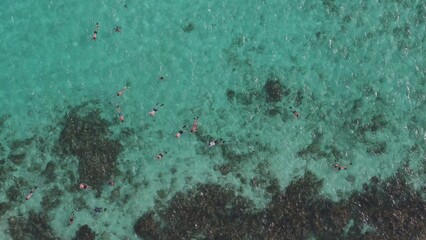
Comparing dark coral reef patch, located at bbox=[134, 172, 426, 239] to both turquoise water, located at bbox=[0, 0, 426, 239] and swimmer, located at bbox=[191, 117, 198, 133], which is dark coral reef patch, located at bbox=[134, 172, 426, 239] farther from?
swimmer, located at bbox=[191, 117, 198, 133]

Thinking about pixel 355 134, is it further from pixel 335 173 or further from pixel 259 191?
pixel 259 191

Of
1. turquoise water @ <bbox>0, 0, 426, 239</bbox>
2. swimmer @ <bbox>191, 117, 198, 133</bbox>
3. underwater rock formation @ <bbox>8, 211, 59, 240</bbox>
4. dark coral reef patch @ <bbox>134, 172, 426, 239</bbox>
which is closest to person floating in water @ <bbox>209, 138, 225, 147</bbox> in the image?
turquoise water @ <bbox>0, 0, 426, 239</bbox>

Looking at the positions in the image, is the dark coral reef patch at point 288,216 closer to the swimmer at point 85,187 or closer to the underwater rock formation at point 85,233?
the underwater rock formation at point 85,233

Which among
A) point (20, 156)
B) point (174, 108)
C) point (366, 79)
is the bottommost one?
point (20, 156)

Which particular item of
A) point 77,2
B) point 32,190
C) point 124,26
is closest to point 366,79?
point 124,26

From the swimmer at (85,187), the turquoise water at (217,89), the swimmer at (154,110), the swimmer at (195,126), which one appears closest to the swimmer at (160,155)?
the turquoise water at (217,89)

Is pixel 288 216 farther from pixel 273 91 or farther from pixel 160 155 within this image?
pixel 160 155

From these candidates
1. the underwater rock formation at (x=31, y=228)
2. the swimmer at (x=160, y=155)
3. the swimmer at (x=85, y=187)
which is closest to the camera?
the underwater rock formation at (x=31, y=228)
